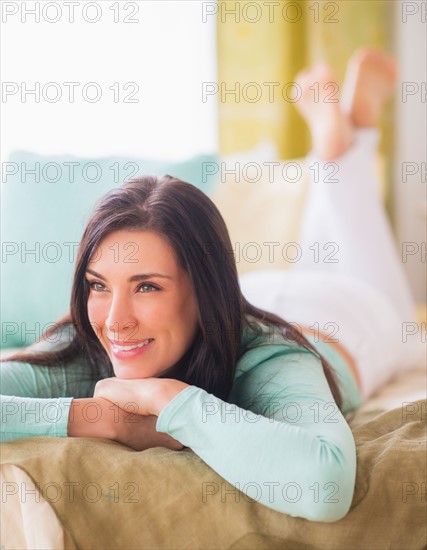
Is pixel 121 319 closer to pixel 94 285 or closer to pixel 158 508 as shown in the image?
pixel 94 285

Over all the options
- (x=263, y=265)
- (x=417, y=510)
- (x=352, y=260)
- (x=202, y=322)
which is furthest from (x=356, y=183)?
(x=417, y=510)

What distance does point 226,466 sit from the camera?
98 centimetres

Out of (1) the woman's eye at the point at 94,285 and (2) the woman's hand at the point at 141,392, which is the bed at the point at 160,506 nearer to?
(2) the woman's hand at the point at 141,392

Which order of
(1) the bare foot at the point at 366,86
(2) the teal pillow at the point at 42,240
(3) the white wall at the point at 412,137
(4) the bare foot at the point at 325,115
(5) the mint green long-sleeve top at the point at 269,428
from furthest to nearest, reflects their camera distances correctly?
(3) the white wall at the point at 412,137 → (1) the bare foot at the point at 366,86 → (4) the bare foot at the point at 325,115 → (2) the teal pillow at the point at 42,240 → (5) the mint green long-sleeve top at the point at 269,428

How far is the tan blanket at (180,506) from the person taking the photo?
3.19 feet

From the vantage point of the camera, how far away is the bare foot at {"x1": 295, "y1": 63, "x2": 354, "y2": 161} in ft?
7.18

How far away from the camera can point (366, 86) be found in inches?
91.5

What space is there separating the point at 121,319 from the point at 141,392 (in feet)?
0.36

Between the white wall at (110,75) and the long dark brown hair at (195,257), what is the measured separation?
3.61ft

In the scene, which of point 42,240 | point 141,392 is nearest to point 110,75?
point 42,240

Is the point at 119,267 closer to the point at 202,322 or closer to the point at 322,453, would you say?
the point at 202,322

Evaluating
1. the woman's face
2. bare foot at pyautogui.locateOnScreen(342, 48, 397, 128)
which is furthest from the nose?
bare foot at pyautogui.locateOnScreen(342, 48, 397, 128)

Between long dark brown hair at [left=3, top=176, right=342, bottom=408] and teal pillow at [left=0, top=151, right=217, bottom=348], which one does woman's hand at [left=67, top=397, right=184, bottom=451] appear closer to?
long dark brown hair at [left=3, top=176, right=342, bottom=408]

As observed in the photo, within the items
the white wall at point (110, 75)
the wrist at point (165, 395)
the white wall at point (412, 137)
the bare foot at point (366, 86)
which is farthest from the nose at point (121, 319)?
the white wall at point (412, 137)
